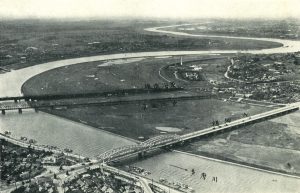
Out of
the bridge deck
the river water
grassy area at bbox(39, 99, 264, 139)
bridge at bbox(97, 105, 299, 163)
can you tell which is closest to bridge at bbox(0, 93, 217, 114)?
the bridge deck

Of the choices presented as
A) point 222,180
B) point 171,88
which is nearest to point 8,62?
point 171,88

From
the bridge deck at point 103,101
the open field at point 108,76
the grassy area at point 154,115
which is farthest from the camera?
the open field at point 108,76

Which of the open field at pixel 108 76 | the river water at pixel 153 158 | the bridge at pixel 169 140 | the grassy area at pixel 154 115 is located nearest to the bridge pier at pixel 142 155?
the bridge at pixel 169 140

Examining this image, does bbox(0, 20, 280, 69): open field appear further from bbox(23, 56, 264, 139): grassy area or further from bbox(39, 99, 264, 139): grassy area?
bbox(39, 99, 264, 139): grassy area

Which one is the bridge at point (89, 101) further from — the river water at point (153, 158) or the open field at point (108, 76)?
the open field at point (108, 76)

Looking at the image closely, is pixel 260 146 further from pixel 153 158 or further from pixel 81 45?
pixel 81 45

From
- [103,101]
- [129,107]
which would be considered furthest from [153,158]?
[103,101]
